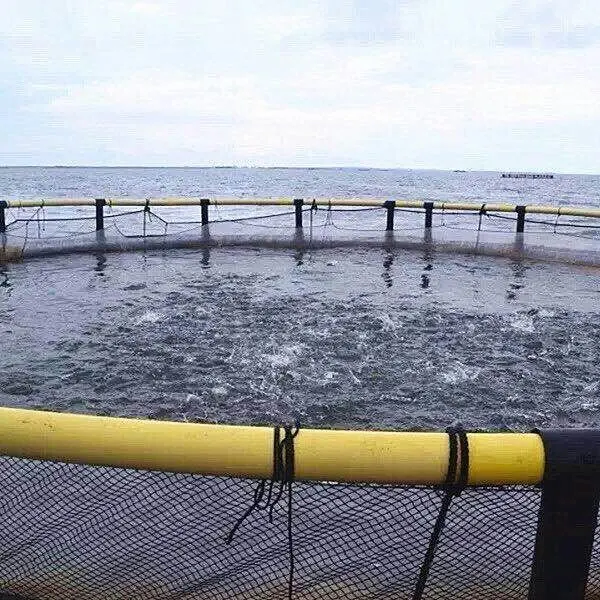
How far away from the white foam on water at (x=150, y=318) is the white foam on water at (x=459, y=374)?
390 cm

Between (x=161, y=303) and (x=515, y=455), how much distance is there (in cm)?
750

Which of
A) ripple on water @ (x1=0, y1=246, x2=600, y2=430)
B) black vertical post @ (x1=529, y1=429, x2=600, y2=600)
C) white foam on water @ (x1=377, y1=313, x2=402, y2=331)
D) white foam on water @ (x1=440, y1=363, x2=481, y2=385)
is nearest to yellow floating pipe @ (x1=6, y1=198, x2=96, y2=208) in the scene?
ripple on water @ (x1=0, y1=246, x2=600, y2=430)

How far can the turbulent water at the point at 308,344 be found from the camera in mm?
5238

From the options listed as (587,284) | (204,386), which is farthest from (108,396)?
(587,284)

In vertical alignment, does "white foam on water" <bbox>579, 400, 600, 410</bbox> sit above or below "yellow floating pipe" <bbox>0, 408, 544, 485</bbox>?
below

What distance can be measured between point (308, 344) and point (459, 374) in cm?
180

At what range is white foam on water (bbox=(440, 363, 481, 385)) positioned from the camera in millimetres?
5832

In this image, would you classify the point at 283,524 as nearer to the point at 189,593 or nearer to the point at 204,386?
the point at 189,593

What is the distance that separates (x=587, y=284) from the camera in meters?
10.5

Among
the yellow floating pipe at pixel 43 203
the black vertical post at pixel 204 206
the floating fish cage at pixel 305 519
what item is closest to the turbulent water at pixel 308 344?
the floating fish cage at pixel 305 519

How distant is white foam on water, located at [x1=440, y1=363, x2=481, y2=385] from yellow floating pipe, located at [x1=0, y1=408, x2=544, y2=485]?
4126 mm

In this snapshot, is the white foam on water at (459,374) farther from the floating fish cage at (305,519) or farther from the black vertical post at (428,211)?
Answer: the black vertical post at (428,211)

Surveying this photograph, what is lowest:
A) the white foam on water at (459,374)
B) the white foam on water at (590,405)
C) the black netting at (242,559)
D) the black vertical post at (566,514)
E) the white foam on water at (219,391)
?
the white foam on water at (219,391)

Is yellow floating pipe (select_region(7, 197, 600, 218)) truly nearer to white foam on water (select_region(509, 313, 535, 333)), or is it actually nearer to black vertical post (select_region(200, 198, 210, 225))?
black vertical post (select_region(200, 198, 210, 225))
